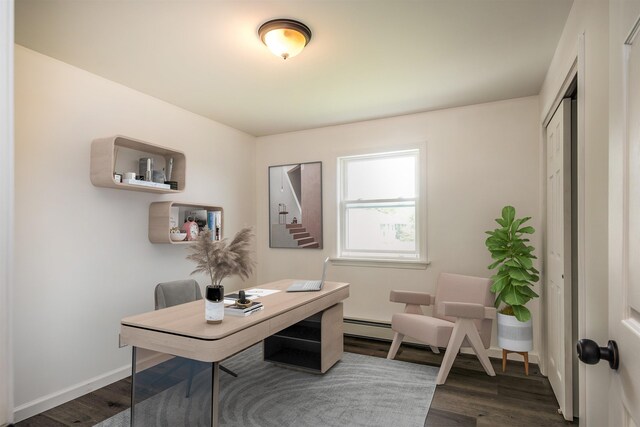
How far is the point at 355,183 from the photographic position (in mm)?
4434

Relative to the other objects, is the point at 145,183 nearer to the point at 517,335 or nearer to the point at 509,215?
the point at 509,215

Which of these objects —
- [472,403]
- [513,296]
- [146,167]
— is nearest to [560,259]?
[513,296]

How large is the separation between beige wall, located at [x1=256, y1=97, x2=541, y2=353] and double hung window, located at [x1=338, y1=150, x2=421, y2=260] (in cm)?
14

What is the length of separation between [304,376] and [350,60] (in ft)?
8.68

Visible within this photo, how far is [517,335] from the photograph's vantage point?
10.2 ft

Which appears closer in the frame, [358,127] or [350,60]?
[350,60]

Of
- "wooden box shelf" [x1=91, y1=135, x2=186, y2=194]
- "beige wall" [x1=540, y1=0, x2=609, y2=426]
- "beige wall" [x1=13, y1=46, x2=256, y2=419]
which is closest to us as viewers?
"beige wall" [x1=540, y1=0, x2=609, y2=426]

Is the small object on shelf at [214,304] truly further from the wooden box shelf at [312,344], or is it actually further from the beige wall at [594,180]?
the beige wall at [594,180]

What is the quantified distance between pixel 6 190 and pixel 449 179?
11.8ft

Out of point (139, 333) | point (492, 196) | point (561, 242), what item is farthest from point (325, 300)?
point (492, 196)

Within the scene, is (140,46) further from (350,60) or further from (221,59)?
(350,60)

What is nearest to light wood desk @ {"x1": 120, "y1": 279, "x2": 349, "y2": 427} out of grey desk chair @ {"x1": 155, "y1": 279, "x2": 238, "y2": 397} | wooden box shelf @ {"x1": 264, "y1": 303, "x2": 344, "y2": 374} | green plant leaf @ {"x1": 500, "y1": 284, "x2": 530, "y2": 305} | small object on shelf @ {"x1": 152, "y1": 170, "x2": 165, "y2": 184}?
grey desk chair @ {"x1": 155, "y1": 279, "x2": 238, "y2": 397}

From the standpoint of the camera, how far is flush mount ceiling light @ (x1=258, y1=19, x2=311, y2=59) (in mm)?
2232

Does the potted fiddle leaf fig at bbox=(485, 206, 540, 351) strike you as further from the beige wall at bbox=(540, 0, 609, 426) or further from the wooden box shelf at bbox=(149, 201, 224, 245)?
the wooden box shelf at bbox=(149, 201, 224, 245)
